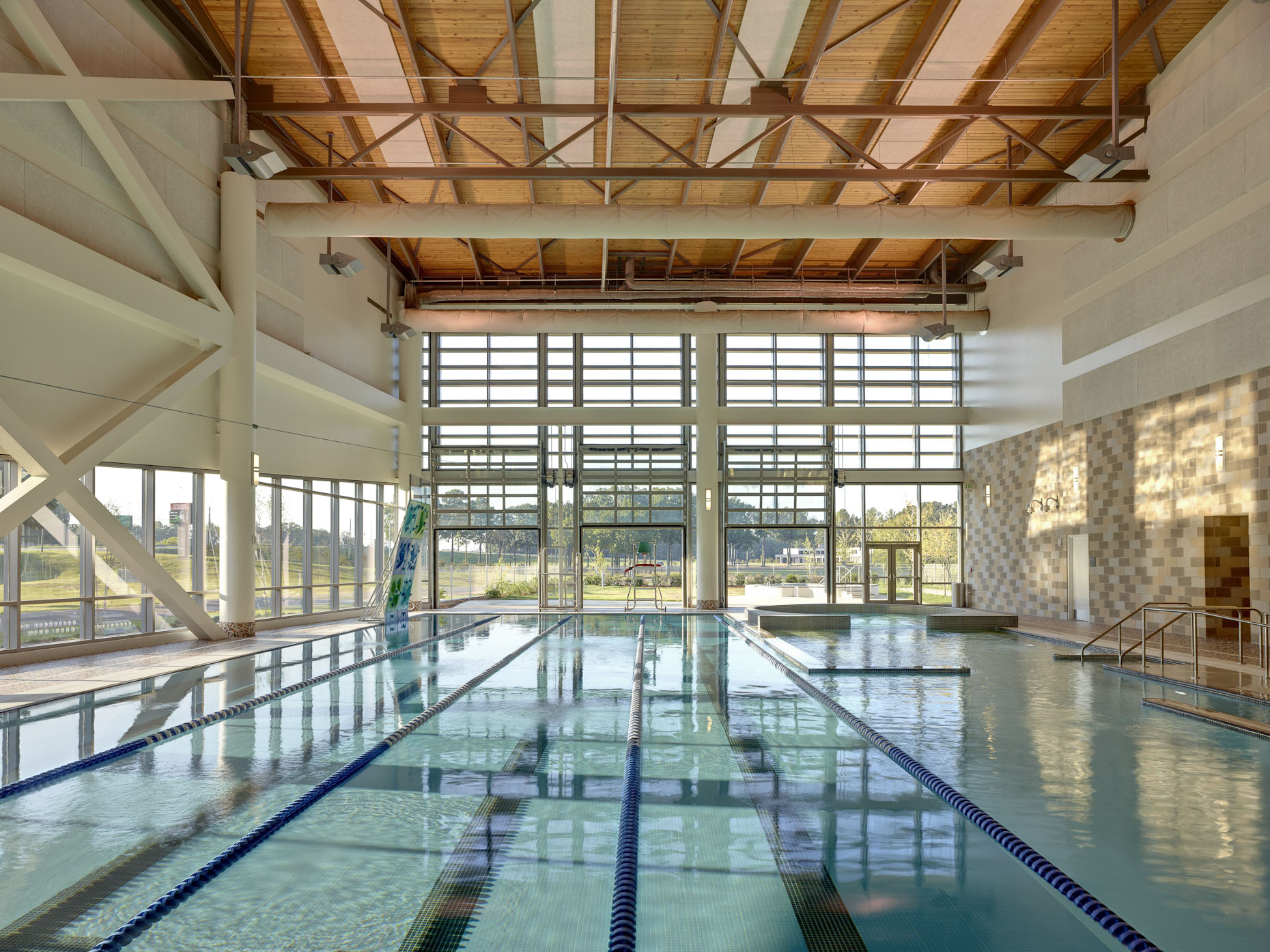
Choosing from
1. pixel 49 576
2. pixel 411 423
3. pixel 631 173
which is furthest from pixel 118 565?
pixel 411 423

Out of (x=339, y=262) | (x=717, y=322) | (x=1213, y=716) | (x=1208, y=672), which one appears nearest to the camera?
(x=1213, y=716)

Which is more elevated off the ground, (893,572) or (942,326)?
(942,326)

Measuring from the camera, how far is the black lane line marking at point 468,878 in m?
3.38

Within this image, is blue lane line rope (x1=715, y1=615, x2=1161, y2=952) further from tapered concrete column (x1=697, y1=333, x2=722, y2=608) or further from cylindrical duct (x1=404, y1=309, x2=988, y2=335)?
cylindrical duct (x1=404, y1=309, x2=988, y2=335)

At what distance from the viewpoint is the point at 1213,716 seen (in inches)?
276

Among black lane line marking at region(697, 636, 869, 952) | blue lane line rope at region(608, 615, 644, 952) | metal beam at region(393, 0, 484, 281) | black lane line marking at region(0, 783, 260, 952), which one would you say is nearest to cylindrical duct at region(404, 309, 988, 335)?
metal beam at region(393, 0, 484, 281)

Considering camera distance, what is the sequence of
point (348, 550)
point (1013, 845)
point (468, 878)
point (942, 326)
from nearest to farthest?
point (468, 878)
point (1013, 845)
point (942, 326)
point (348, 550)

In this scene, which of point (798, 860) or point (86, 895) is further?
point (798, 860)

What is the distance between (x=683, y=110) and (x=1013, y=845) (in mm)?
9306

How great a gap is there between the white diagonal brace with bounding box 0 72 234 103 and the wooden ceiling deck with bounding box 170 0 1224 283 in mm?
940

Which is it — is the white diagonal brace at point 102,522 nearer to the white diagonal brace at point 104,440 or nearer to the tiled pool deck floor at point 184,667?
the white diagonal brace at point 104,440

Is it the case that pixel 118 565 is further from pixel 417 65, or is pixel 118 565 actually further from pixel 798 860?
pixel 798 860

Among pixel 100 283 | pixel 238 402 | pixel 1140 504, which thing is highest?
pixel 100 283

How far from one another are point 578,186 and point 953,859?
13.3m
